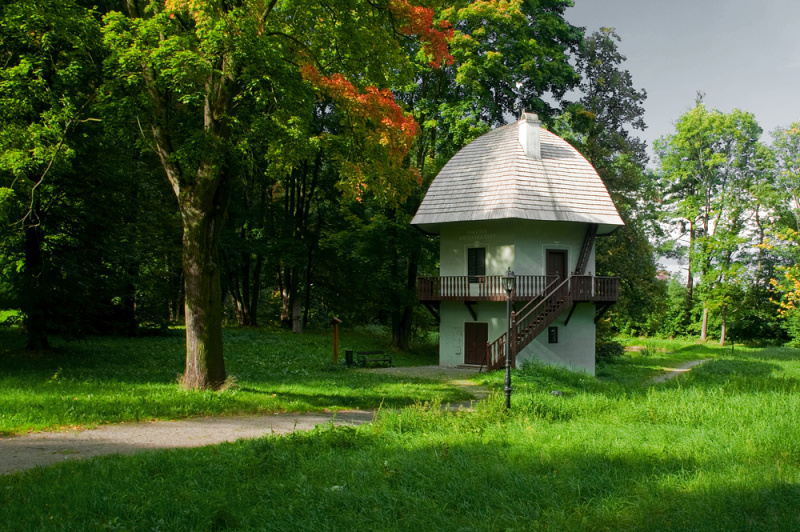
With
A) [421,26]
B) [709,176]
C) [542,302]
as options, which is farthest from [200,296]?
[709,176]

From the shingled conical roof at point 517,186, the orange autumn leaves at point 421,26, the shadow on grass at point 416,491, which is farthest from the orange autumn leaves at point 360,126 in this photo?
the shadow on grass at point 416,491

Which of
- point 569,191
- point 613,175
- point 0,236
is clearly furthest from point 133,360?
point 613,175

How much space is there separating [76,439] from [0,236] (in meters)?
10.1

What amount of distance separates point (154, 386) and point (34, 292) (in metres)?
5.82

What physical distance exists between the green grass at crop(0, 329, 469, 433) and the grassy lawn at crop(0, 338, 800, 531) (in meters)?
3.46

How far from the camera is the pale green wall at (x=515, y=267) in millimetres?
27250

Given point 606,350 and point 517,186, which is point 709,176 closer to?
point 606,350

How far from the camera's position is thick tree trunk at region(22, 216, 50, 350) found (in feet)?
59.4

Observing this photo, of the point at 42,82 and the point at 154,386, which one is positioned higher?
the point at 42,82

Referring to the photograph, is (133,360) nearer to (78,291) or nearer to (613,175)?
(78,291)

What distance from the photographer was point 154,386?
15.0 metres

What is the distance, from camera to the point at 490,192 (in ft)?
88.3

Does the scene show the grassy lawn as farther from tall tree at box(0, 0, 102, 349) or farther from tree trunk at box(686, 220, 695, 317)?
tree trunk at box(686, 220, 695, 317)

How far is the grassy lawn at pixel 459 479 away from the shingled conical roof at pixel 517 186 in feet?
51.5
